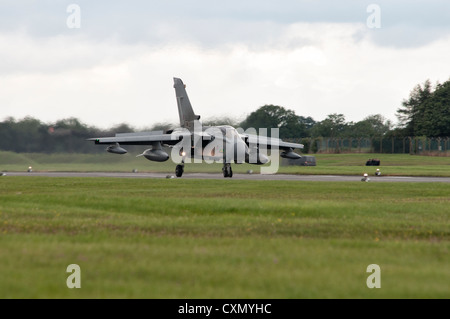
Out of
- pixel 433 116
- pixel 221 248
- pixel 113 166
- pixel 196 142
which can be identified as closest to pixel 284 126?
pixel 433 116

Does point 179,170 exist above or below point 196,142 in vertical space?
below

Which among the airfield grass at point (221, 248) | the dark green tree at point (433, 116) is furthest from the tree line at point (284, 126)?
the airfield grass at point (221, 248)

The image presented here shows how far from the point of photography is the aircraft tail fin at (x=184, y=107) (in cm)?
4241

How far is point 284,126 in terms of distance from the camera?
376ft

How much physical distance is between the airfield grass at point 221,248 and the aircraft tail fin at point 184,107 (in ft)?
71.4

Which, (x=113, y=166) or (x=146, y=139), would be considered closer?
(x=146, y=139)

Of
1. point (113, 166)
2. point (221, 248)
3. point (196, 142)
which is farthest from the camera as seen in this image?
point (113, 166)

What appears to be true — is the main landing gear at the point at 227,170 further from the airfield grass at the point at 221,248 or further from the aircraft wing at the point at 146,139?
the airfield grass at the point at 221,248

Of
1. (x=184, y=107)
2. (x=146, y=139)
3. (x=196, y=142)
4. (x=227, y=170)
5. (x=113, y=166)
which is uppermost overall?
(x=184, y=107)

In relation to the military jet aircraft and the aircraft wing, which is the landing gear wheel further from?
the aircraft wing

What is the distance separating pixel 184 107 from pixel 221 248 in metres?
31.9

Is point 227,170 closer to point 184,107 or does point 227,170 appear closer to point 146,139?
point 146,139

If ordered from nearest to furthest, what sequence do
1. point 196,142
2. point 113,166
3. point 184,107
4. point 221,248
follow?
point 221,248, point 196,142, point 184,107, point 113,166
